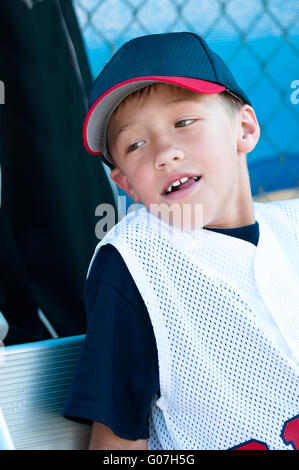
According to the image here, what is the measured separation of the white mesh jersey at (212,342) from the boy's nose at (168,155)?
10 centimetres

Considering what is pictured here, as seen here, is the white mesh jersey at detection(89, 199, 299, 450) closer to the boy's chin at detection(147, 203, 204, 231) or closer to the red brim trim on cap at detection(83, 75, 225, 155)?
the boy's chin at detection(147, 203, 204, 231)

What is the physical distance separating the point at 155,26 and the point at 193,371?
0.84 m

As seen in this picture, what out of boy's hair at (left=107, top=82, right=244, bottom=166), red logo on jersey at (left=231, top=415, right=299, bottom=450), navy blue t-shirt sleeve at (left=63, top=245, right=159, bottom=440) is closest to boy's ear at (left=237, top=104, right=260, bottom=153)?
boy's hair at (left=107, top=82, right=244, bottom=166)

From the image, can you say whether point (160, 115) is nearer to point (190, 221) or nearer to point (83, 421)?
point (190, 221)

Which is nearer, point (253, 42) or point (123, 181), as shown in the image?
point (123, 181)

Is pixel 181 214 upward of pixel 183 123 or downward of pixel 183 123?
downward

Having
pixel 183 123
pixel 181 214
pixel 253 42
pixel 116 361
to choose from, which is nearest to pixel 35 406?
pixel 116 361

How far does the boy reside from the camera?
26.1 inches

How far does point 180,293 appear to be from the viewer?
0.71 m

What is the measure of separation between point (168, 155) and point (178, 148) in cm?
2

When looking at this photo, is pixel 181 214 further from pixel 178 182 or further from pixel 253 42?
pixel 253 42

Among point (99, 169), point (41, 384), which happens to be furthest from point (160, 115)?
point (99, 169)

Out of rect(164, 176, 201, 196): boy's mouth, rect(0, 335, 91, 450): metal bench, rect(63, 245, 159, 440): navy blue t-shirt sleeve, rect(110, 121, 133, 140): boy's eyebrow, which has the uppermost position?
rect(110, 121, 133, 140): boy's eyebrow

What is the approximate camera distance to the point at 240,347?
708 millimetres
